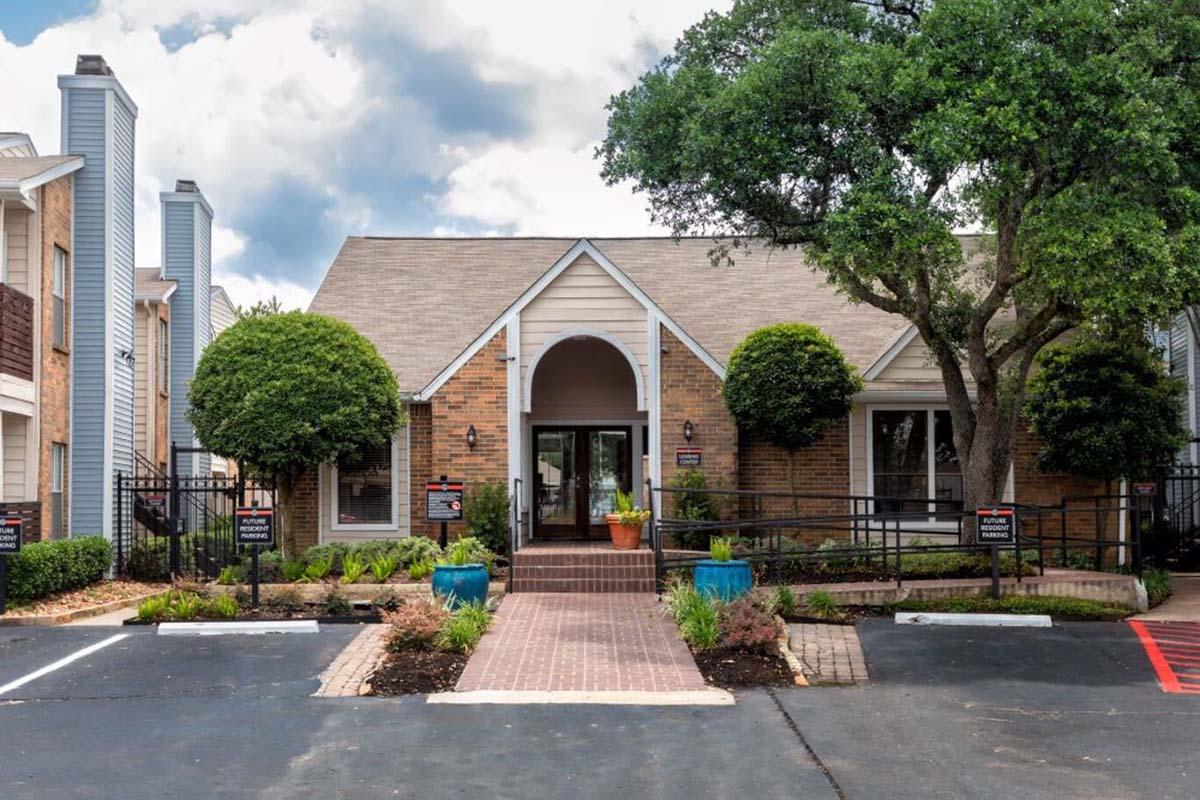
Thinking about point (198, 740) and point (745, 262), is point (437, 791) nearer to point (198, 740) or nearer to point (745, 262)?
point (198, 740)

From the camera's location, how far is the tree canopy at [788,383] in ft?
59.5

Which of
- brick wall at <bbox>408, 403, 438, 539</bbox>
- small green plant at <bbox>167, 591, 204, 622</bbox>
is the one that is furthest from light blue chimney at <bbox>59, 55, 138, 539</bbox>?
small green plant at <bbox>167, 591, 204, 622</bbox>

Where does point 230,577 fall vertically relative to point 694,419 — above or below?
below

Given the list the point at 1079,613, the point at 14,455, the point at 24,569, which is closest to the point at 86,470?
the point at 14,455

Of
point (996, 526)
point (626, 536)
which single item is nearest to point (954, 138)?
point (996, 526)

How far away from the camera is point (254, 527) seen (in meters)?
14.8

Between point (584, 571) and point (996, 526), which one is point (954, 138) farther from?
point (584, 571)

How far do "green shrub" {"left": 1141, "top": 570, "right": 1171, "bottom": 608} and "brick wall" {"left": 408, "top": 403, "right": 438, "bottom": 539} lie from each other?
10284 mm

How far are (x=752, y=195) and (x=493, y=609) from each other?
19.7 ft

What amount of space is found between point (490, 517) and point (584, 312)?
3.43 metres

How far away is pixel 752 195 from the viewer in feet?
50.6

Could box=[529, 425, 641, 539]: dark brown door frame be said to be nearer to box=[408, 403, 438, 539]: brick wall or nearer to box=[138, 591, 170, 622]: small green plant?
box=[408, 403, 438, 539]: brick wall

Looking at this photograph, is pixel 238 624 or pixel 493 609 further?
pixel 493 609

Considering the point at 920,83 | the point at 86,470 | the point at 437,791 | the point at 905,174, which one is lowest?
the point at 437,791
